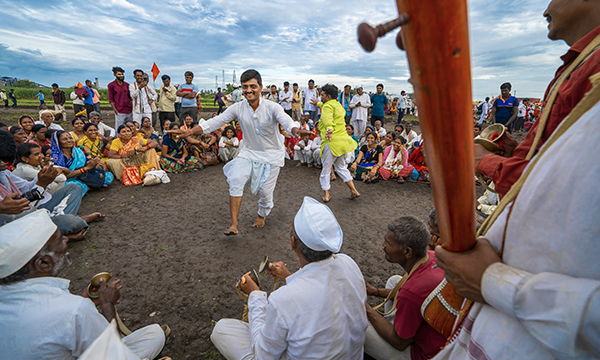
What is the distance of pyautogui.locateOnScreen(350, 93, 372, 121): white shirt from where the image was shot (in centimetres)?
991

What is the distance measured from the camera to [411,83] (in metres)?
0.56

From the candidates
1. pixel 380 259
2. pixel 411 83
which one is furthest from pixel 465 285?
pixel 380 259

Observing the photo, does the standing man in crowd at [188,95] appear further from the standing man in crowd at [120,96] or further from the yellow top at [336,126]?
the yellow top at [336,126]

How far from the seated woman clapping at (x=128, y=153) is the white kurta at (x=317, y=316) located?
5883 millimetres

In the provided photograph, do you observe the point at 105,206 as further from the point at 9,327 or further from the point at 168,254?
the point at 9,327

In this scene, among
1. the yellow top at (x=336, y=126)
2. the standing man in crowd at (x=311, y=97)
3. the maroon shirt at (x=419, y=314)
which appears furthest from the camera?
the standing man in crowd at (x=311, y=97)

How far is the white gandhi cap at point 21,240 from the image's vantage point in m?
1.37

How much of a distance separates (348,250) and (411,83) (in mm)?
3449

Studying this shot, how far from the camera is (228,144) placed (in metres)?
7.89

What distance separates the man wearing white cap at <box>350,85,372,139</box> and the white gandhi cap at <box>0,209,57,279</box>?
376 inches

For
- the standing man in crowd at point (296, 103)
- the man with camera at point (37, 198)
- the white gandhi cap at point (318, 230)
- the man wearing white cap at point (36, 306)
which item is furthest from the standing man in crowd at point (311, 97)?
the man wearing white cap at point (36, 306)

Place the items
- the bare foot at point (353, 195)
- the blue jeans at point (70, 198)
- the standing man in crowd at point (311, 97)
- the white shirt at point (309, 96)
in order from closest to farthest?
1. the blue jeans at point (70, 198)
2. the bare foot at point (353, 195)
3. the standing man in crowd at point (311, 97)
4. the white shirt at point (309, 96)

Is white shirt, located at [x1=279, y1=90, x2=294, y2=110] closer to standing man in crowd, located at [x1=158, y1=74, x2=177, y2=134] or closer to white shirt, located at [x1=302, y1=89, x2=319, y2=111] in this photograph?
white shirt, located at [x1=302, y1=89, x2=319, y2=111]

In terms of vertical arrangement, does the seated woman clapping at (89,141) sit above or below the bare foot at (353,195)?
above
